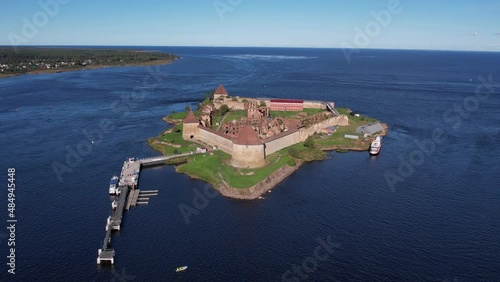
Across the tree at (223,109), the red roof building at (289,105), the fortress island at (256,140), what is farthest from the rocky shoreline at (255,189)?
the red roof building at (289,105)

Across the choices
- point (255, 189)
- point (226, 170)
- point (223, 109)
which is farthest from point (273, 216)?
point (223, 109)

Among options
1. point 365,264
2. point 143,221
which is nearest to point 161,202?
point 143,221

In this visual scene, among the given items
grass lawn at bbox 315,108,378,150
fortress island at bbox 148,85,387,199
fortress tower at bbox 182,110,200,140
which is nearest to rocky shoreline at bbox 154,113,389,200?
fortress island at bbox 148,85,387,199

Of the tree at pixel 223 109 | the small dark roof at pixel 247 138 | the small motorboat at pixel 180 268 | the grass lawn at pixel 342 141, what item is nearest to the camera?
the small motorboat at pixel 180 268

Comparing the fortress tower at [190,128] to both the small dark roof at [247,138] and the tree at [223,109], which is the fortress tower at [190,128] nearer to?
the small dark roof at [247,138]

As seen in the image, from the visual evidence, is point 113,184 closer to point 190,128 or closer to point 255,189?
point 255,189

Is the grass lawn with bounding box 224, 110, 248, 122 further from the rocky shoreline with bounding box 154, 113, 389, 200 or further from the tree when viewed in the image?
the rocky shoreline with bounding box 154, 113, 389, 200
